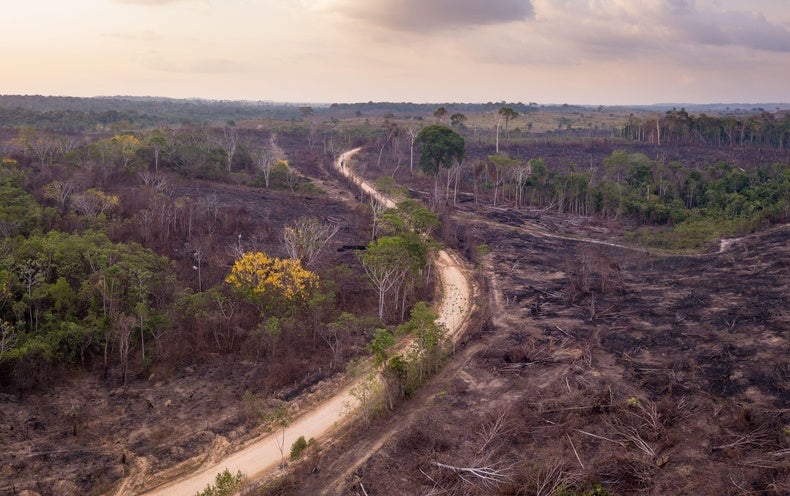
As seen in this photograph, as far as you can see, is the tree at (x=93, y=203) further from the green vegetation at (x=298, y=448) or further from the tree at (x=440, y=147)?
the tree at (x=440, y=147)

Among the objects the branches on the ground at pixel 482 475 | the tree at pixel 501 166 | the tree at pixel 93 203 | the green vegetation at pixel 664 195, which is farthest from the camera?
the tree at pixel 501 166

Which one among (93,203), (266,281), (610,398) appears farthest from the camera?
(93,203)

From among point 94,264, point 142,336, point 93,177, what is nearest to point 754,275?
point 142,336

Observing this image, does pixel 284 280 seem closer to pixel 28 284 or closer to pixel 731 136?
pixel 28 284

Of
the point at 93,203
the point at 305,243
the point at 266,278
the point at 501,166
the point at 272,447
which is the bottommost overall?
the point at 272,447

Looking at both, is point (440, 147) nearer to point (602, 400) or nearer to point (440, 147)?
point (440, 147)

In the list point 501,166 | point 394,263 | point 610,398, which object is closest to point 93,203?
point 394,263

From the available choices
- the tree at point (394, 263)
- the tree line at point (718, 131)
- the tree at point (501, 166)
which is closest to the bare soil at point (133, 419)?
the tree at point (394, 263)
